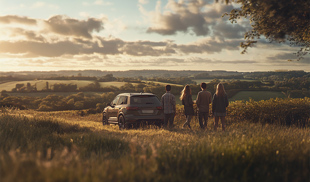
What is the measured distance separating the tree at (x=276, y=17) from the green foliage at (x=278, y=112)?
4.18 m

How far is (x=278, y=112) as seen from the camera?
1402 centimetres

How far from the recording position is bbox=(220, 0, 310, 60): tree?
25.8 ft

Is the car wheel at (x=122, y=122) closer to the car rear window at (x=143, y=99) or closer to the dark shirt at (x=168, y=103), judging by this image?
the car rear window at (x=143, y=99)

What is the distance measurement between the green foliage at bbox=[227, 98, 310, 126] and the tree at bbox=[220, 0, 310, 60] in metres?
4.18

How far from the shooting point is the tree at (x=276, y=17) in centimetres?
786

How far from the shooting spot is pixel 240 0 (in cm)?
952

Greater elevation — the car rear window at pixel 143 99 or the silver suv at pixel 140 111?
→ the car rear window at pixel 143 99

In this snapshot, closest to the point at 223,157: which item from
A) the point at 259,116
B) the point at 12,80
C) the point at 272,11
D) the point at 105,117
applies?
the point at 272,11

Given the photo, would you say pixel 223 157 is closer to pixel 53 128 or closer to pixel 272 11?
pixel 272 11

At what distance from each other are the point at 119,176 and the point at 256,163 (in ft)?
9.01

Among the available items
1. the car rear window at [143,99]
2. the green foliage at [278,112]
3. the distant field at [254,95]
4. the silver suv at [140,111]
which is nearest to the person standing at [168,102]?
the silver suv at [140,111]

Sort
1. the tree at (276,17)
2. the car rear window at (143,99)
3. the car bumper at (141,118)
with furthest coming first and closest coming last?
the car rear window at (143,99) < the car bumper at (141,118) < the tree at (276,17)

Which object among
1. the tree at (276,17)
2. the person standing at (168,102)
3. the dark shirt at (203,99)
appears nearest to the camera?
the tree at (276,17)

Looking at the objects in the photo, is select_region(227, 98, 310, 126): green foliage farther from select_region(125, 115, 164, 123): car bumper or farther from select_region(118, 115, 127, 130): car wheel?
select_region(118, 115, 127, 130): car wheel
